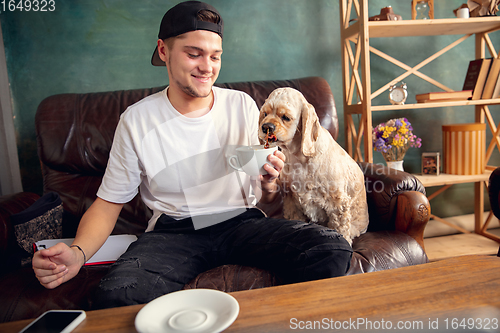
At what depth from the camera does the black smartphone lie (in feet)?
2.42

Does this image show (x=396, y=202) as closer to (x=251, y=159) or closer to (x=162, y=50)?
(x=251, y=159)

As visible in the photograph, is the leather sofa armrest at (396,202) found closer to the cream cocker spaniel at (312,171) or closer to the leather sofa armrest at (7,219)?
the cream cocker spaniel at (312,171)

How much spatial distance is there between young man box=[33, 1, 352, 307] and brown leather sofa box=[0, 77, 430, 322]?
125 mm

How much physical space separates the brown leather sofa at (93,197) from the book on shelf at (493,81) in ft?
4.94

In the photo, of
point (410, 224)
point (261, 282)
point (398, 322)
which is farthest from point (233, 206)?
point (398, 322)

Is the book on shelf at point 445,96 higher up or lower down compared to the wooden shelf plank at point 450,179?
higher up

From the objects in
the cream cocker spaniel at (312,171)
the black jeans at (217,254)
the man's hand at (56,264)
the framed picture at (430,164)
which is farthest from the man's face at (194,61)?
the framed picture at (430,164)

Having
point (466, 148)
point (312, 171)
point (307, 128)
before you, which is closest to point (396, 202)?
point (312, 171)

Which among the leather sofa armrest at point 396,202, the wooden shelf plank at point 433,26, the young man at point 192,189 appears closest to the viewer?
the young man at point 192,189

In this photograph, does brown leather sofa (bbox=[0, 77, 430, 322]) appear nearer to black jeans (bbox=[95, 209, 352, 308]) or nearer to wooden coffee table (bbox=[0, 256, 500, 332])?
black jeans (bbox=[95, 209, 352, 308])

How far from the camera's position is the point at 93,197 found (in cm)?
214

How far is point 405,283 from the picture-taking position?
85 cm

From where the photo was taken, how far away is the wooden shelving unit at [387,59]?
254cm

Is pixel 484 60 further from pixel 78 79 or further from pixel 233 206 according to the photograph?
pixel 78 79
